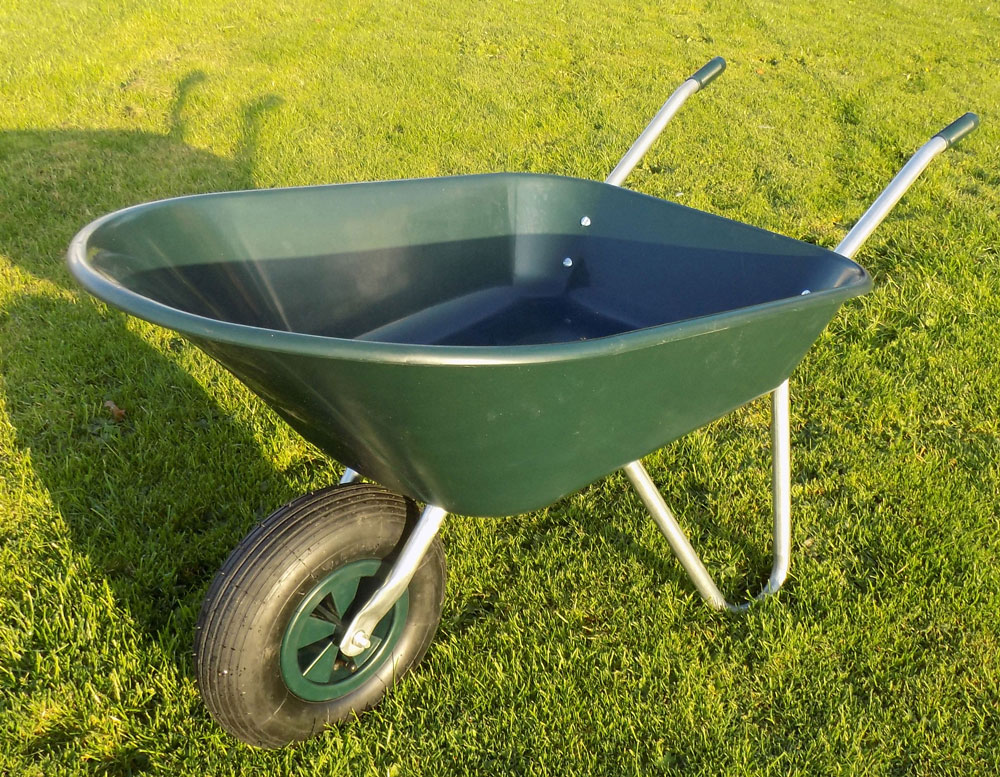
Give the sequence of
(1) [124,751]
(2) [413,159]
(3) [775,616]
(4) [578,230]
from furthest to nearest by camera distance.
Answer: (2) [413,159] → (4) [578,230] → (3) [775,616] → (1) [124,751]

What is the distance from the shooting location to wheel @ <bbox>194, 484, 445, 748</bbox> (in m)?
1.51

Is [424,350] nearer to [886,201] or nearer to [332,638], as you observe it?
[332,638]

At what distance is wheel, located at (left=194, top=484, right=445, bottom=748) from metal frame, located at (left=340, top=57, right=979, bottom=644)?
0.09 m

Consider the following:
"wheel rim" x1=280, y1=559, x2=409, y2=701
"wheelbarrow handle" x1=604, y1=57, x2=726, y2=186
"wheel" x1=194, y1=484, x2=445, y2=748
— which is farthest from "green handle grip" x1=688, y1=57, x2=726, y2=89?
"wheel rim" x1=280, y1=559, x2=409, y2=701

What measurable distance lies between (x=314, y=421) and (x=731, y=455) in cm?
160

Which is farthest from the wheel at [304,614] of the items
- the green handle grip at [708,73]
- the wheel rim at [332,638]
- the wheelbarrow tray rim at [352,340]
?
the green handle grip at [708,73]

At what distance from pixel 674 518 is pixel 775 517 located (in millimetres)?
281

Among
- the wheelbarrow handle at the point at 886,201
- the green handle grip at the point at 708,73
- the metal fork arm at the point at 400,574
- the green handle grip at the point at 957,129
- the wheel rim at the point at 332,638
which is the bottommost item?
the wheel rim at the point at 332,638

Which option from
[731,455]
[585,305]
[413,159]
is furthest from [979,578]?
[413,159]

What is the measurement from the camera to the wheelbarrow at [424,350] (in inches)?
48.1

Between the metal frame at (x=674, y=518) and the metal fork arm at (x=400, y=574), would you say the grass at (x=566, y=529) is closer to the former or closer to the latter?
the metal frame at (x=674, y=518)

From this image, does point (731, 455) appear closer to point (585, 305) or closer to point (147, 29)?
point (585, 305)

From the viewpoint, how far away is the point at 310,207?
1866 mm

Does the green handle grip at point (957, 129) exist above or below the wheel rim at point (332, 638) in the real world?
above
